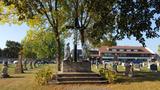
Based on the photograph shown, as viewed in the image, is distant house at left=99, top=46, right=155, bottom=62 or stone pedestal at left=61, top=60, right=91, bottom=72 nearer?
stone pedestal at left=61, top=60, right=91, bottom=72

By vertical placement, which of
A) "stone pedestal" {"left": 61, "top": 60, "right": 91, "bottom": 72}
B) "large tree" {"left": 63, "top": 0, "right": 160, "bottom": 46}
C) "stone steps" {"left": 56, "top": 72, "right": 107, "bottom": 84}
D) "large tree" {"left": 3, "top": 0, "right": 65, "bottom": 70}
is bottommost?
"stone steps" {"left": 56, "top": 72, "right": 107, "bottom": 84}

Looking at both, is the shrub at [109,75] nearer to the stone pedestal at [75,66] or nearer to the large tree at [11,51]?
the stone pedestal at [75,66]

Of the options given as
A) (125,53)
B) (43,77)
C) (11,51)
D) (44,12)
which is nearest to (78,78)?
(43,77)


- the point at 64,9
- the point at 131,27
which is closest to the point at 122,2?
the point at 131,27

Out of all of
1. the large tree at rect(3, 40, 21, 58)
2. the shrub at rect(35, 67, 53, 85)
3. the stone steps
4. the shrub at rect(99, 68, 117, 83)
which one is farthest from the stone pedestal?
the large tree at rect(3, 40, 21, 58)

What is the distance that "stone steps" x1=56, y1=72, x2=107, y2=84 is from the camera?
94.5 ft

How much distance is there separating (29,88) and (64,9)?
55.4 ft

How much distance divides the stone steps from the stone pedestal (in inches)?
57.9

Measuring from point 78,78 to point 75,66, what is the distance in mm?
3041

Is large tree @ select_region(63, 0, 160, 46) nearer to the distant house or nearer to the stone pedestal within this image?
the stone pedestal

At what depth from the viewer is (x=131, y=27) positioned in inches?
612

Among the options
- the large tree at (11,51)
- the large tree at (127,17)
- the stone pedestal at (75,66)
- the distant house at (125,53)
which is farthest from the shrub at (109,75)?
the large tree at (11,51)

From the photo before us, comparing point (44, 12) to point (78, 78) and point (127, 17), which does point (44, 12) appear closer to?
point (78, 78)

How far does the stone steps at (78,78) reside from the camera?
28812mm
